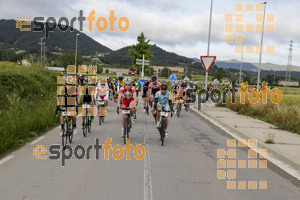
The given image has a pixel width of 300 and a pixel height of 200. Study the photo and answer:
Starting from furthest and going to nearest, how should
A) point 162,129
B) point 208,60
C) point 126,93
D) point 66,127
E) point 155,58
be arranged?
point 155,58, point 208,60, point 126,93, point 162,129, point 66,127

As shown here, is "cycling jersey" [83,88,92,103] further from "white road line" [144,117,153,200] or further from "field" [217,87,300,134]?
"field" [217,87,300,134]

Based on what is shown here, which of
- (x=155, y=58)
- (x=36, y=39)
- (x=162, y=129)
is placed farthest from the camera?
(x=155, y=58)

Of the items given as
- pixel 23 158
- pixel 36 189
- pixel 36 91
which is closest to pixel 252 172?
pixel 36 189

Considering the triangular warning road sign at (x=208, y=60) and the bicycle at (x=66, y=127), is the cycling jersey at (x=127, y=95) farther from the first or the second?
the triangular warning road sign at (x=208, y=60)

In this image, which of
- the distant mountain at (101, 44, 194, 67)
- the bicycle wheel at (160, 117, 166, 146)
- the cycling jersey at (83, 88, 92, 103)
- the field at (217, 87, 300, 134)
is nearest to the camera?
the bicycle wheel at (160, 117, 166, 146)

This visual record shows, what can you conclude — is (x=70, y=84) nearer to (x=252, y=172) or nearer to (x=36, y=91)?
(x=252, y=172)

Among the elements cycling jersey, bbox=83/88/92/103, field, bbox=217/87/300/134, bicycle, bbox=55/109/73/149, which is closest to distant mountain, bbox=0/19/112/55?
field, bbox=217/87/300/134

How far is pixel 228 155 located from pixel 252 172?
5.11 ft

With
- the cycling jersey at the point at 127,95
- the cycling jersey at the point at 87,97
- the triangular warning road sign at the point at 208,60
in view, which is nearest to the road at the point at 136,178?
the cycling jersey at the point at 127,95

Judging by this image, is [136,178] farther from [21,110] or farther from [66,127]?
[21,110]

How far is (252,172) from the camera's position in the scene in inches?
244

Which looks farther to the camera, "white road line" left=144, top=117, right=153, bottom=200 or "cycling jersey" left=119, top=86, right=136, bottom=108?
"cycling jersey" left=119, top=86, right=136, bottom=108

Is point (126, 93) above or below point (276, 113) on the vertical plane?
above

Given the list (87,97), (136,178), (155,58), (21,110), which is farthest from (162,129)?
(155,58)
